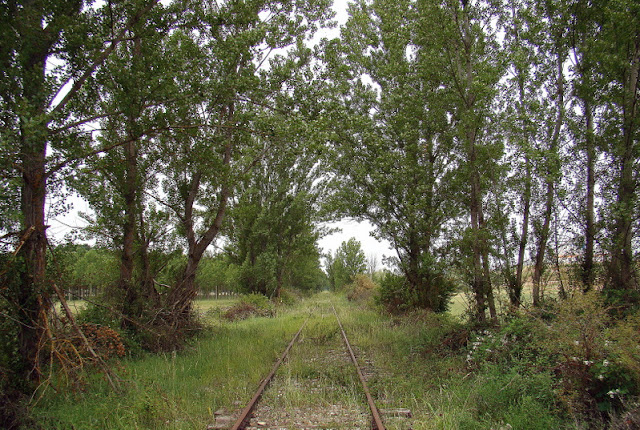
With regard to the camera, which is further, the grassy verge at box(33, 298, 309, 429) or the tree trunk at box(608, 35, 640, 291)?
the tree trunk at box(608, 35, 640, 291)

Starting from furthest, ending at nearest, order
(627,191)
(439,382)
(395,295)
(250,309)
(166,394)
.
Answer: (250,309) < (395,295) < (627,191) < (439,382) < (166,394)

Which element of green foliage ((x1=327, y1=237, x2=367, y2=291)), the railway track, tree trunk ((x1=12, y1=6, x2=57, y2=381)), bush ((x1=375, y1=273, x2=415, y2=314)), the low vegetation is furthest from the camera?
green foliage ((x1=327, y1=237, x2=367, y2=291))

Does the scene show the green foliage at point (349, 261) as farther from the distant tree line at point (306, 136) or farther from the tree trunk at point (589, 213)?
the tree trunk at point (589, 213)

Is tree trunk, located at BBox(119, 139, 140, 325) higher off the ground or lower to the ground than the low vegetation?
higher

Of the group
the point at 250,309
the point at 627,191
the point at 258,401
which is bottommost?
the point at 250,309

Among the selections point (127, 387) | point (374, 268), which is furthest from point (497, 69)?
point (374, 268)

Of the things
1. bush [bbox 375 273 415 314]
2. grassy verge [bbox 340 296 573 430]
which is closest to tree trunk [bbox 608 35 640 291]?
grassy verge [bbox 340 296 573 430]

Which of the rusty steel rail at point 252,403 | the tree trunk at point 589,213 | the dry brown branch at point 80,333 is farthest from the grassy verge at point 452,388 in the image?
the dry brown branch at point 80,333

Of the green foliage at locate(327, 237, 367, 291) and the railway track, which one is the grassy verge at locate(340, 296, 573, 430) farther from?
the green foliage at locate(327, 237, 367, 291)

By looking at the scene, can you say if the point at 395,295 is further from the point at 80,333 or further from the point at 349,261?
the point at 349,261

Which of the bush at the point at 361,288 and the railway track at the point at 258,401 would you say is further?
the bush at the point at 361,288

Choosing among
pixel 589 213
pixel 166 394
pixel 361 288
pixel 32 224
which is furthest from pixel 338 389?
pixel 361 288

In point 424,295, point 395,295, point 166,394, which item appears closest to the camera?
point 166,394

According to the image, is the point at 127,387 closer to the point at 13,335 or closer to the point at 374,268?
the point at 13,335
